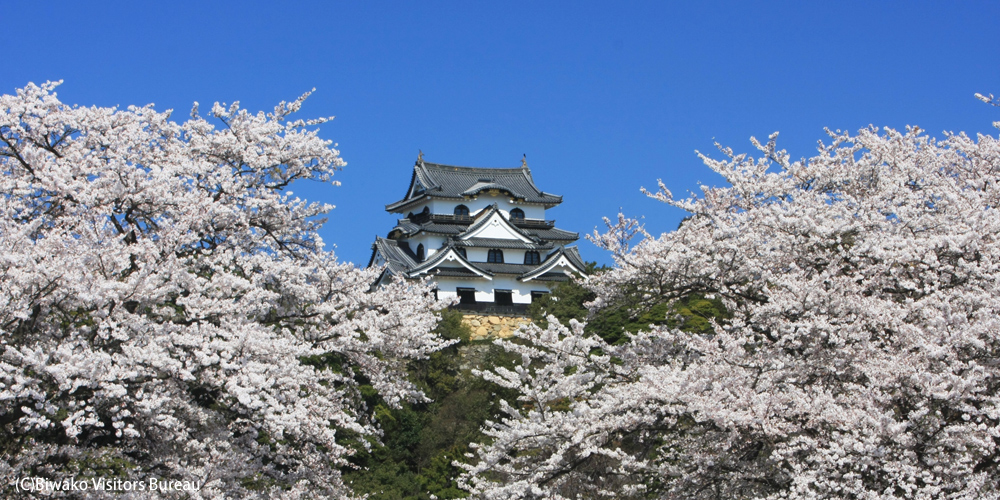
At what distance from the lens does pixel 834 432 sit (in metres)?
6.98

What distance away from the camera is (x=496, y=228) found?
3862 cm

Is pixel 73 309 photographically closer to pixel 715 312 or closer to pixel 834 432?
pixel 834 432

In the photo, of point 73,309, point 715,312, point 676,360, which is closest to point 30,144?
point 73,309

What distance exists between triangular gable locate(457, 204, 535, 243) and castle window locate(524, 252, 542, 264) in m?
0.63

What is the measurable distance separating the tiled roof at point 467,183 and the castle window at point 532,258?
408 cm

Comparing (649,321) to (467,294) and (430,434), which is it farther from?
(467,294)

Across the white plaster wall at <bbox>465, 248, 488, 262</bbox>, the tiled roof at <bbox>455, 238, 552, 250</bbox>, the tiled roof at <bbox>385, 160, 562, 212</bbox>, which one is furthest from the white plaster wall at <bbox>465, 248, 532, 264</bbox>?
the tiled roof at <bbox>385, 160, 562, 212</bbox>

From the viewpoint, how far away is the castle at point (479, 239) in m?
35.3

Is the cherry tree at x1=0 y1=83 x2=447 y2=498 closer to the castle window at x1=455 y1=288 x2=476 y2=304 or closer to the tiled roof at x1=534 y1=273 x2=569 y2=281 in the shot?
the castle window at x1=455 y1=288 x2=476 y2=304

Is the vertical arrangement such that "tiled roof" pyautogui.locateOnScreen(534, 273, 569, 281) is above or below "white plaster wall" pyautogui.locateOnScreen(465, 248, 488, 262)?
below

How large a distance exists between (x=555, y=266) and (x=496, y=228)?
4.24 metres

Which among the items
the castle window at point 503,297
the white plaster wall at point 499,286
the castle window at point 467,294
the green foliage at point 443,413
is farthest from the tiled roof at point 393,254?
the green foliage at point 443,413

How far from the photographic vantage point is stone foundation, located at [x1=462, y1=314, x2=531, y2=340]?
31.9m

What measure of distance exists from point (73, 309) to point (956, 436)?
764cm
